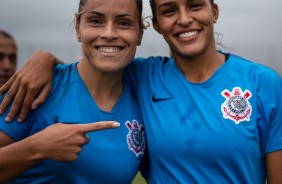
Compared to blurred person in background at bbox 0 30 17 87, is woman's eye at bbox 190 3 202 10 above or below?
above

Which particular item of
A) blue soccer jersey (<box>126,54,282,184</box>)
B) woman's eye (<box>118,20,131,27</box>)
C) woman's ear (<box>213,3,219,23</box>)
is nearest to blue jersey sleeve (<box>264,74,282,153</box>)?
blue soccer jersey (<box>126,54,282,184</box>)

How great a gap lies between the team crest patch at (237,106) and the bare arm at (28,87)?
945 millimetres

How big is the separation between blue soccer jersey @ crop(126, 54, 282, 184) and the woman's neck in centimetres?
25

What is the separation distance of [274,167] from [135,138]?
754mm

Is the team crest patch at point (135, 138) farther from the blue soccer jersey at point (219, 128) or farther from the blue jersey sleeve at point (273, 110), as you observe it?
the blue jersey sleeve at point (273, 110)

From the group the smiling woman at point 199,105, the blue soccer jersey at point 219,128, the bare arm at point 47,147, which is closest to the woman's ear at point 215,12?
the smiling woman at point 199,105

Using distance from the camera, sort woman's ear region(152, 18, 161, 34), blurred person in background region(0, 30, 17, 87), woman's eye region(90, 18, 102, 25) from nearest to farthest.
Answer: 1. woman's eye region(90, 18, 102, 25)
2. woman's ear region(152, 18, 161, 34)
3. blurred person in background region(0, 30, 17, 87)

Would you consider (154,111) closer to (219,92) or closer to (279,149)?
(219,92)

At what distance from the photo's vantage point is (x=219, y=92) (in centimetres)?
228

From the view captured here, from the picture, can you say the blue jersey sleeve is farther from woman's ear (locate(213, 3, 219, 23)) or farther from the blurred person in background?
the blurred person in background

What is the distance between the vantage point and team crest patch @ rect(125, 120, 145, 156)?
7.69ft

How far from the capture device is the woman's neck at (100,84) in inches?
94.3

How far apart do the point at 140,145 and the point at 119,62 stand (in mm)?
479

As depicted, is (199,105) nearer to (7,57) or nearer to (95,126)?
(95,126)
